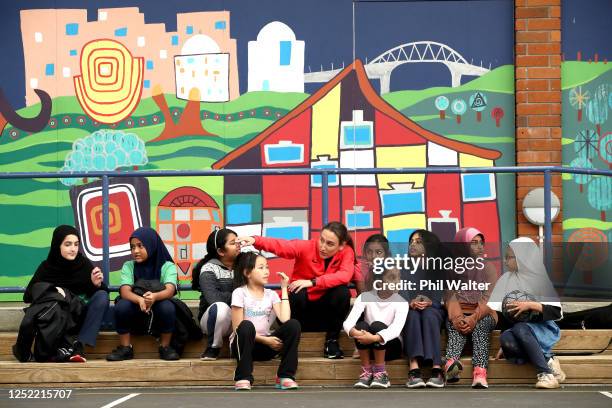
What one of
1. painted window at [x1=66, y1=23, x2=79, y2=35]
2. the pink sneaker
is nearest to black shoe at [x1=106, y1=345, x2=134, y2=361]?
the pink sneaker

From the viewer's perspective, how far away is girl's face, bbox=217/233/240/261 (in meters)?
10.6

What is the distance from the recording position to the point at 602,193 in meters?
11.4

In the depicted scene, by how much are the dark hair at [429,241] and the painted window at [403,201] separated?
1.08 ft

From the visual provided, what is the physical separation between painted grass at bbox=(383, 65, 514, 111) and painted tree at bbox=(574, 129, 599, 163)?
35.5 inches

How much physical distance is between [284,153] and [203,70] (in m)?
1.29

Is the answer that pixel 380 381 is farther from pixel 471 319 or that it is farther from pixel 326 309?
pixel 471 319

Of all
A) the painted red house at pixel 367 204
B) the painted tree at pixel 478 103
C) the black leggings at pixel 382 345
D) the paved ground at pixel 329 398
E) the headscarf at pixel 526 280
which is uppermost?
the painted tree at pixel 478 103

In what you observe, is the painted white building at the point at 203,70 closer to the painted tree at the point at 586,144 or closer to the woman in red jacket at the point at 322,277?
the woman in red jacket at the point at 322,277

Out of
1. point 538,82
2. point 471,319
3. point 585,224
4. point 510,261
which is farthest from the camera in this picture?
point 538,82

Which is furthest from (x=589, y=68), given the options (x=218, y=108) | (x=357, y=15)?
(x=218, y=108)

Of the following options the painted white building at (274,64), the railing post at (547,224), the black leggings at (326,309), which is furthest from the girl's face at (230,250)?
the painted white building at (274,64)

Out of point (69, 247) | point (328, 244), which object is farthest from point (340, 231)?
point (69, 247)

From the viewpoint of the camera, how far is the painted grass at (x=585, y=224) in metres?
11.5

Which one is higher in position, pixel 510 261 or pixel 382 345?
pixel 510 261
